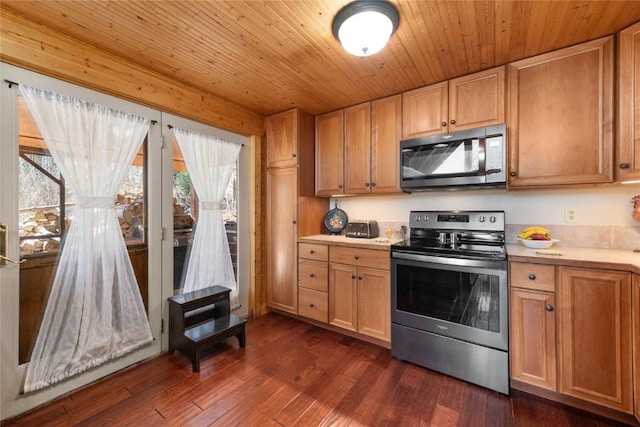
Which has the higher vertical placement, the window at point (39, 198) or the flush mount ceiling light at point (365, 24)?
the flush mount ceiling light at point (365, 24)

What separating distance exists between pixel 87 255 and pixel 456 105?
3.01 metres

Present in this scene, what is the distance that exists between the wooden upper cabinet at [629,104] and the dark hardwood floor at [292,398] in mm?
1530

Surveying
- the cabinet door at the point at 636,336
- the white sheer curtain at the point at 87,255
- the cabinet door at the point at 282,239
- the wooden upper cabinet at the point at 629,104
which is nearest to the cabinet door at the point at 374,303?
the cabinet door at the point at 282,239

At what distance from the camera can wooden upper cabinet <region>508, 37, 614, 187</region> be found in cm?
172

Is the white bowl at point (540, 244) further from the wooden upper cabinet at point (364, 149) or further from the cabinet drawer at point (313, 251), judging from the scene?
the cabinet drawer at point (313, 251)

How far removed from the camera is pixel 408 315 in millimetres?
2115

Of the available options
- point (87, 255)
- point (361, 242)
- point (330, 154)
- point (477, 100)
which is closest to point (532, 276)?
point (361, 242)

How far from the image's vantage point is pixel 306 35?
1.68 metres

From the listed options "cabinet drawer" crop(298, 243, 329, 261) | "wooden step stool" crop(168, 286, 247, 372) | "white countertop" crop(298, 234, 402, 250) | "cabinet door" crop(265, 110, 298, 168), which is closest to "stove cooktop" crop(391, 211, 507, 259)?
"white countertop" crop(298, 234, 402, 250)

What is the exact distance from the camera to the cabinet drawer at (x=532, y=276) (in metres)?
1.65

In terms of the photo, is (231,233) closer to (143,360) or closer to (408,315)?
(143,360)

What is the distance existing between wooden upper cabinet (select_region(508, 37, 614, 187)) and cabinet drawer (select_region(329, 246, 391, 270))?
1.14 m

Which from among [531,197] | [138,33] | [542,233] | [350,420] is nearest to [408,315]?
[350,420]

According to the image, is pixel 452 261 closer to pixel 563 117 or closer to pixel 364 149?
pixel 563 117
